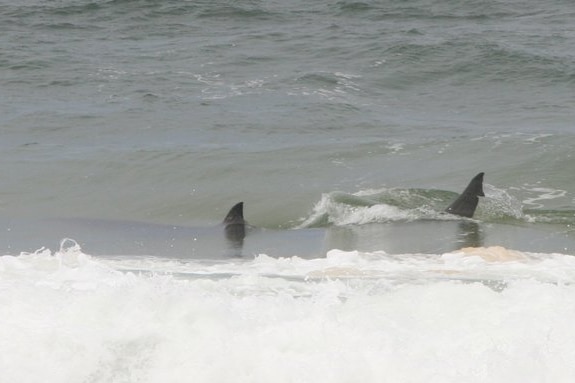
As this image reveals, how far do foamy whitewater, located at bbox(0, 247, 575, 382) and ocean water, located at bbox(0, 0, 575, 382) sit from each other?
0.6 inches

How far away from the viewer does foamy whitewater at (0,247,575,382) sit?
6250 millimetres

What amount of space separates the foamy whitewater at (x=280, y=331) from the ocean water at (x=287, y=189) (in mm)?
15

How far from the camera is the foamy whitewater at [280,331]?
6250mm

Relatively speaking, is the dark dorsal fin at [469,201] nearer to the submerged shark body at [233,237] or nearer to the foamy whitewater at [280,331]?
the submerged shark body at [233,237]

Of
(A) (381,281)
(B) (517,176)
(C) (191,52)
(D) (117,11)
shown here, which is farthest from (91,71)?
(A) (381,281)

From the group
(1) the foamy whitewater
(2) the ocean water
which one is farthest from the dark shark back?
(1) the foamy whitewater

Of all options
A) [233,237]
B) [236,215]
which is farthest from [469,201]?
[233,237]

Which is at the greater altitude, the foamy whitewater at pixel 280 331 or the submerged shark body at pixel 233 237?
the foamy whitewater at pixel 280 331

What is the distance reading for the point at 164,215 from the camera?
1373 cm

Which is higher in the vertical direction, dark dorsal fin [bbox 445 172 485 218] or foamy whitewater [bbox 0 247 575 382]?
foamy whitewater [bbox 0 247 575 382]

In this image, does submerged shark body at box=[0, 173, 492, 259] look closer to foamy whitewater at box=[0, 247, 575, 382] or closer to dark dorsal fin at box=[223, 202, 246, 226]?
dark dorsal fin at box=[223, 202, 246, 226]

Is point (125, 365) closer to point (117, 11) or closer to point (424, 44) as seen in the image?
point (424, 44)

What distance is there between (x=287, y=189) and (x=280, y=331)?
838 cm

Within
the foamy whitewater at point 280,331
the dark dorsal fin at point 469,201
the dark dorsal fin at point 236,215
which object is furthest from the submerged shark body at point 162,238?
the foamy whitewater at point 280,331
